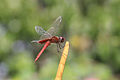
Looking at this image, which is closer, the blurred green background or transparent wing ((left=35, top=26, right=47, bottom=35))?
transparent wing ((left=35, top=26, right=47, bottom=35))

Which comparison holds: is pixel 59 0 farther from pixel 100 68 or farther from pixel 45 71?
pixel 45 71

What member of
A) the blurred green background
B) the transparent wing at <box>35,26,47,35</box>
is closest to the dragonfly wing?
the transparent wing at <box>35,26,47,35</box>

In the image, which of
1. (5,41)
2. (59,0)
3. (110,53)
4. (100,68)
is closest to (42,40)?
(100,68)

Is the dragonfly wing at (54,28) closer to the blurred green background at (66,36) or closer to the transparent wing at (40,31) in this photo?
the transparent wing at (40,31)

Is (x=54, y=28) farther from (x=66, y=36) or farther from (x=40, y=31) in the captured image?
(x=66, y=36)

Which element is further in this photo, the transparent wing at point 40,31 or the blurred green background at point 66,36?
the blurred green background at point 66,36

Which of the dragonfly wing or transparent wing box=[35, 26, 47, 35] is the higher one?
the dragonfly wing

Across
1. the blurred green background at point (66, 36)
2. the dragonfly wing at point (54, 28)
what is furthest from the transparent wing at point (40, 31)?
the blurred green background at point (66, 36)

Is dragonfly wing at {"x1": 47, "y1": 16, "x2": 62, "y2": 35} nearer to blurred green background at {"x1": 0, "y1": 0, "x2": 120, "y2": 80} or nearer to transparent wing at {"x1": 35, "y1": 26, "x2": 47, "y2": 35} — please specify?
transparent wing at {"x1": 35, "y1": 26, "x2": 47, "y2": 35}
